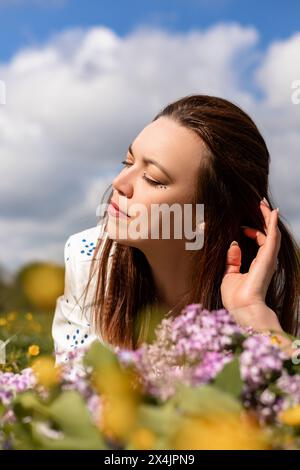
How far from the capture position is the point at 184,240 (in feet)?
9.68

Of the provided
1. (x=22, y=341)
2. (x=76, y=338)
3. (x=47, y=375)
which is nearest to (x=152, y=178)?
(x=76, y=338)

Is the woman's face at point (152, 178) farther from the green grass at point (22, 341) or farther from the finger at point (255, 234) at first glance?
the green grass at point (22, 341)

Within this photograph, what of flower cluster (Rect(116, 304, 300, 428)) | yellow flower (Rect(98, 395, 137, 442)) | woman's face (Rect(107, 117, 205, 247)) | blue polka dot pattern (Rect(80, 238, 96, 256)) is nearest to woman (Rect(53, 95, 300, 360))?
woman's face (Rect(107, 117, 205, 247))

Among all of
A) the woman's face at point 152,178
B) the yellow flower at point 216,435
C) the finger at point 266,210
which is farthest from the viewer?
the finger at point 266,210

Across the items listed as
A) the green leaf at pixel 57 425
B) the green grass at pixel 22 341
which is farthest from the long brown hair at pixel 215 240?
the green leaf at pixel 57 425

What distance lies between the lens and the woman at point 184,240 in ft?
8.77

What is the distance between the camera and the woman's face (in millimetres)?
2639

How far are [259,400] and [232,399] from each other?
149 millimetres

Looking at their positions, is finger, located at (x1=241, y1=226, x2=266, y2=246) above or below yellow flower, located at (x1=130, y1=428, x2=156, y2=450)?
above

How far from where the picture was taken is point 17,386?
50.2 inches

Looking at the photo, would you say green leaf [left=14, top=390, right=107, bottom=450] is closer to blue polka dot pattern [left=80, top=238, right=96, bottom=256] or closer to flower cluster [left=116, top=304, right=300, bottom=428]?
flower cluster [left=116, top=304, right=300, bottom=428]

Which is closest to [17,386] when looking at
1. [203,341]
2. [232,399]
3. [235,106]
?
[203,341]

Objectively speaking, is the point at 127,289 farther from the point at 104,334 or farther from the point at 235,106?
the point at 235,106

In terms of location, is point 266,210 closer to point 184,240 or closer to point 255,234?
point 255,234
